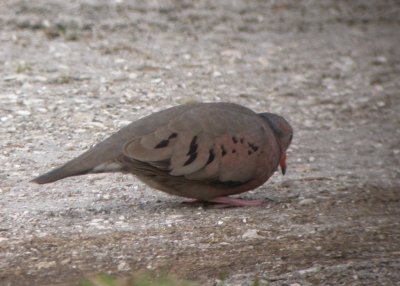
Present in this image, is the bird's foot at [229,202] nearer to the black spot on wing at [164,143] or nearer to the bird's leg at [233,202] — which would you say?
the bird's leg at [233,202]

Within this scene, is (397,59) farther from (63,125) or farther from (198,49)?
(63,125)

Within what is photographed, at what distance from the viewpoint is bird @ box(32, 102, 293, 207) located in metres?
6.26

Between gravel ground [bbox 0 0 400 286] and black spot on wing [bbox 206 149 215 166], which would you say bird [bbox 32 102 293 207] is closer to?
black spot on wing [bbox 206 149 215 166]

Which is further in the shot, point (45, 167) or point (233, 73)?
point (233, 73)

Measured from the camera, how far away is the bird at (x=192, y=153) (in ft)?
20.5

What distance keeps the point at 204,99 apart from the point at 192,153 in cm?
293

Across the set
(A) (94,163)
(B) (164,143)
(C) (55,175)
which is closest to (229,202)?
(B) (164,143)

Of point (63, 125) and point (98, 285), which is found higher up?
point (98, 285)

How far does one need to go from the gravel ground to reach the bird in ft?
0.79

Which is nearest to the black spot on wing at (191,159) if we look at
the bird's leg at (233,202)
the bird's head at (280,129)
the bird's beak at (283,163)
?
the bird's leg at (233,202)

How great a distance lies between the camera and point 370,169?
8047 mm

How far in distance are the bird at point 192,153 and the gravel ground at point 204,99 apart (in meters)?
0.24

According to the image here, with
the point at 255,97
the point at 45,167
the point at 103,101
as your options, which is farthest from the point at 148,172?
the point at 255,97

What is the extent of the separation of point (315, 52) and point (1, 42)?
3.34 meters
